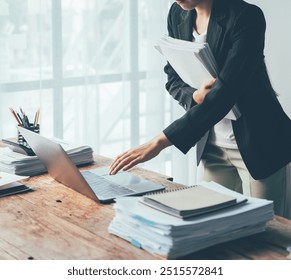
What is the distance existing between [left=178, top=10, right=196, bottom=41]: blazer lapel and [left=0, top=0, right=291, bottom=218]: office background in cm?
A: 129

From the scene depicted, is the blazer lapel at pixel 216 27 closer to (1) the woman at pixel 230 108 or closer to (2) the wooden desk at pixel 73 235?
(1) the woman at pixel 230 108

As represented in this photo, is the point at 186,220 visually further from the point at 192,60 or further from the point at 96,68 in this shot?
the point at 96,68

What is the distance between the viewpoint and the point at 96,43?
11.8 feet

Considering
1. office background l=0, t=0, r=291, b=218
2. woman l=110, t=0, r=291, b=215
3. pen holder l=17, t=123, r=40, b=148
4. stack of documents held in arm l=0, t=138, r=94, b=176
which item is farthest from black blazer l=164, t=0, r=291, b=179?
office background l=0, t=0, r=291, b=218

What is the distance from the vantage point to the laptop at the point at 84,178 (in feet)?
6.01

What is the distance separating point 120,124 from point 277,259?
8.32ft

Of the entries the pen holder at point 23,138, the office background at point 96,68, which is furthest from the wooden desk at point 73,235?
the office background at point 96,68

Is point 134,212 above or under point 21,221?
above

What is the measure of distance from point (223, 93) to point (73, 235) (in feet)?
2.22

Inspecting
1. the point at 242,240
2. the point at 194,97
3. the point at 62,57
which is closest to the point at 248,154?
the point at 194,97

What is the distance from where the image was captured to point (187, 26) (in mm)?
2213

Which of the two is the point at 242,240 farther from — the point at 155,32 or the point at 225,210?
the point at 155,32

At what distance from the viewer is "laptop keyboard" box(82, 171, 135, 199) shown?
6.08ft

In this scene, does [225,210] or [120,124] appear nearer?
[225,210]
